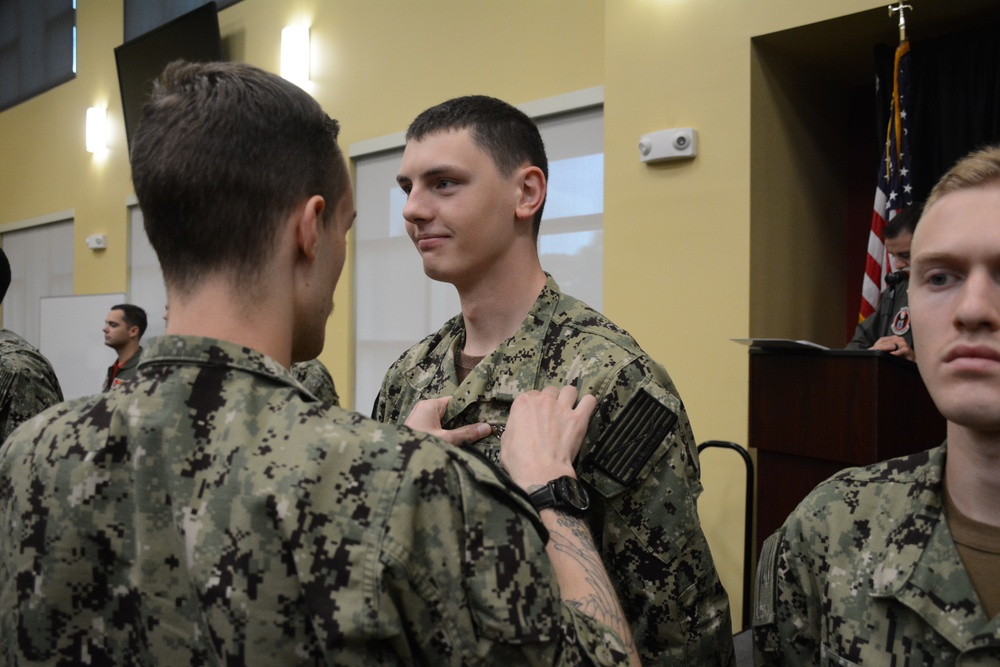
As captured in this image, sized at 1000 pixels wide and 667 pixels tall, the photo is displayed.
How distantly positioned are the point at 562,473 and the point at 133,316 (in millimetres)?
5736

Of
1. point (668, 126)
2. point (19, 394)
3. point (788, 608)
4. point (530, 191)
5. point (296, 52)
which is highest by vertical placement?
point (296, 52)

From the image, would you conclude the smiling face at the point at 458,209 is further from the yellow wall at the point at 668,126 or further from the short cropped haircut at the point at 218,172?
the yellow wall at the point at 668,126

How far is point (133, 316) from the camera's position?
5.96m

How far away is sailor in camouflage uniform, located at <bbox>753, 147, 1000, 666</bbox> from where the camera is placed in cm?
93

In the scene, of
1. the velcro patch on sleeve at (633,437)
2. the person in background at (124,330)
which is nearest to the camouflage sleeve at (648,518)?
the velcro patch on sleeve at (633,437)

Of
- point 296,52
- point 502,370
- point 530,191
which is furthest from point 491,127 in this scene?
point 296,52

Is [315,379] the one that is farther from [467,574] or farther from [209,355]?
[467,574]

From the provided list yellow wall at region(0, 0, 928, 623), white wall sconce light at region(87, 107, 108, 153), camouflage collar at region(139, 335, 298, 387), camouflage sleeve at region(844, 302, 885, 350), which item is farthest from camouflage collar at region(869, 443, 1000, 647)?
white wall sconce light at region(87, 107, 108, 153)

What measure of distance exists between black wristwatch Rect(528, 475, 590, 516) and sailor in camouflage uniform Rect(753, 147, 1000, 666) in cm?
36

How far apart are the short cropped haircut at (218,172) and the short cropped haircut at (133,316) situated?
565cm

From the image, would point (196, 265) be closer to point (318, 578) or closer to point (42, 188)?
point (318, 578)

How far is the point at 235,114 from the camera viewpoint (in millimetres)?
818

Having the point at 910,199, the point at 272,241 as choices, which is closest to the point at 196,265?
the point at 272,241

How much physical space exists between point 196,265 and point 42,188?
864cm
